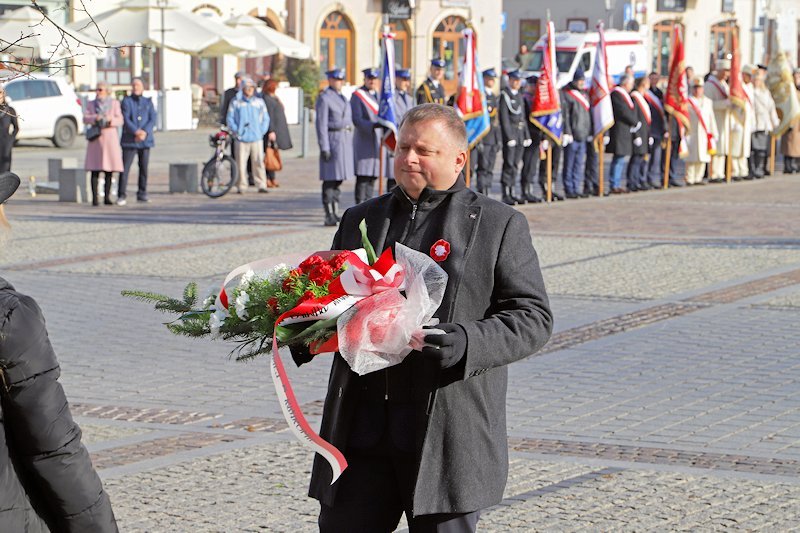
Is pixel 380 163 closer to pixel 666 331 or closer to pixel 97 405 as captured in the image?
pixel 666 331

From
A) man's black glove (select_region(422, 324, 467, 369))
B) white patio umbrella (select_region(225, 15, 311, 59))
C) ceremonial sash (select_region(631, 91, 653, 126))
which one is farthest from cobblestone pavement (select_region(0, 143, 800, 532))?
white patio umbrella (select_region(225, 15, 311, 59))

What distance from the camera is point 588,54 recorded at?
150 feet

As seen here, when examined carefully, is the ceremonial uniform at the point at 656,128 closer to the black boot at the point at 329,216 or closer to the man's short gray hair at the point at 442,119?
the black boot at the point at 329,216

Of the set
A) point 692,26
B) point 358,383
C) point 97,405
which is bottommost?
point 97,405

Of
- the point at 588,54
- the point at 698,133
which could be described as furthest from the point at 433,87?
the point at 588,54

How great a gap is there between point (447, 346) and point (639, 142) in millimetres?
20101

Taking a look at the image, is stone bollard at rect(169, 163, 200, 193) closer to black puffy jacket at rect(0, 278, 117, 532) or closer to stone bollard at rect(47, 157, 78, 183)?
stone bollard at rect(47, 157, 78, 183)

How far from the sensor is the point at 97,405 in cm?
811

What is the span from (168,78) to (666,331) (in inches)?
1369

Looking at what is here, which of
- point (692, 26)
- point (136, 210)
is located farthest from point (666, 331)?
point (692, 26)

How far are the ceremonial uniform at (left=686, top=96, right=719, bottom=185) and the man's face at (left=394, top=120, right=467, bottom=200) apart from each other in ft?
70.5

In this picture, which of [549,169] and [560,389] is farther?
[549,169]

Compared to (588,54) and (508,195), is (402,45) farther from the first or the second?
(508,195)

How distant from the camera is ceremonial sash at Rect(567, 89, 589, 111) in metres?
22.0
